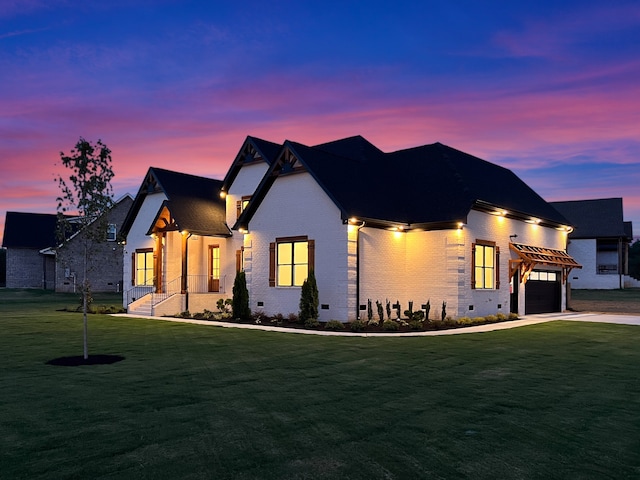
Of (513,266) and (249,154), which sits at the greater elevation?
(249,154)

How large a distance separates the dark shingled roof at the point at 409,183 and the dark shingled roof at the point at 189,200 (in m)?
4.44

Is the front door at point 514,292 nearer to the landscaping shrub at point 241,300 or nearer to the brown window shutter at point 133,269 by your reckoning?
the landscaping shrub at point 241,300

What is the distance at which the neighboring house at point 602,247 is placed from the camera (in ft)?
179

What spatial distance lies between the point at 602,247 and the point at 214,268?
144ft

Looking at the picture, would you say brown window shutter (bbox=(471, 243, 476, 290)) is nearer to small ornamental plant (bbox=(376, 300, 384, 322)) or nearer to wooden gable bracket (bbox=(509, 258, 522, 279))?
wooden gable bracket (bbox=(509, 258, 522, 279))

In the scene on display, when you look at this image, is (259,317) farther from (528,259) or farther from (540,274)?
(540,274)

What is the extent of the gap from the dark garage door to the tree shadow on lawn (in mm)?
21857

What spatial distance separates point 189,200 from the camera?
100 feet

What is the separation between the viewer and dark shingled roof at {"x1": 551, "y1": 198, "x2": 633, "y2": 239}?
180 feet

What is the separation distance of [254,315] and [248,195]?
7496mm

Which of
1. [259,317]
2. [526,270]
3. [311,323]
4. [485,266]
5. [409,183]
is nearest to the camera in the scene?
[311,323]

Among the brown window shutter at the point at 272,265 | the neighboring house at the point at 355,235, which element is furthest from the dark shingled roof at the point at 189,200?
the brown window shutter at the point at 272,265

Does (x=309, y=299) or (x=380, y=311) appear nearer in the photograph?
(x=380, y=311)

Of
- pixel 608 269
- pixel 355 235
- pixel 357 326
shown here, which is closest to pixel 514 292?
pixel 355 235
